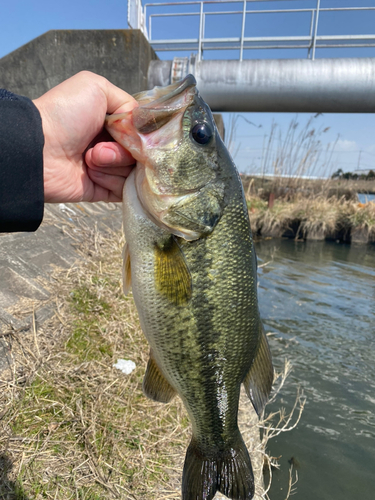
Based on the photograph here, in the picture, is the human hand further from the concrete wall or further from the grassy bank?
the grassy bank

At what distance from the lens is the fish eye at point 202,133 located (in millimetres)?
1688

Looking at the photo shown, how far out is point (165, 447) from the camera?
274 cm

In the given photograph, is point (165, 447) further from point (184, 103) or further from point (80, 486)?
point (184, 103)

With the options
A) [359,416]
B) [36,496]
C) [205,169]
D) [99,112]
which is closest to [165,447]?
[36,496]

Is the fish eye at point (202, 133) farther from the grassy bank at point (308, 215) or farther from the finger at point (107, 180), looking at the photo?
the grassy bank at point (308, 215)

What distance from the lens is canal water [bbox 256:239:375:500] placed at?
3656 millimetres

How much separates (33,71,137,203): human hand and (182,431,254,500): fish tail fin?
1.61m

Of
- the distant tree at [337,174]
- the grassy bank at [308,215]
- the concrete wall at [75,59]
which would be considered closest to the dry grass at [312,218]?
the grassy bank at [308,215]

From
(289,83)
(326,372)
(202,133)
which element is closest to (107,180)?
(202,133)

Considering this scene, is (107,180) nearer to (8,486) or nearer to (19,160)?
(19,160)

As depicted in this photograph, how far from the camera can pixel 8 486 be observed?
2082 millimetres

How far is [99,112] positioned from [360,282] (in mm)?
10138

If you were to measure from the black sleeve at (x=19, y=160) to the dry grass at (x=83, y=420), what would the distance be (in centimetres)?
154

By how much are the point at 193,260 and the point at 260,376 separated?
2.55 feet
